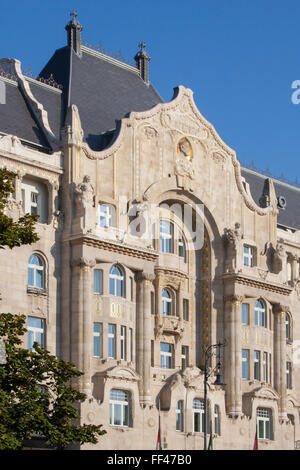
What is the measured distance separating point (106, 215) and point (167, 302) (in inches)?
336

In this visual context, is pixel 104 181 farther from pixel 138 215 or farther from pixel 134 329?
pixel 134 329

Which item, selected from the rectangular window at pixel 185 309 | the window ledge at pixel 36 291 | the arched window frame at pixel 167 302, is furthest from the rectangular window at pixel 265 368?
the window ledge at pixel 36 291

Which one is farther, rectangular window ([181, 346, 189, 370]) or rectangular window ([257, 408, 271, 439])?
rectangular window ([257, 408, 271, 439])

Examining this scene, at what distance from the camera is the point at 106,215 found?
81.1 m

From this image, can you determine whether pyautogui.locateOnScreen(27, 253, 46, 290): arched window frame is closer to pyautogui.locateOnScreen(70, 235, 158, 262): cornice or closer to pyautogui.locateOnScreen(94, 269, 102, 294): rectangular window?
pyautogui.locateOnScreen(70, 235, 158, 262): cornice

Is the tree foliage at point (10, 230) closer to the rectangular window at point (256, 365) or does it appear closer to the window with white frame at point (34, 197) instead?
the window with white frame at point (34, 197)

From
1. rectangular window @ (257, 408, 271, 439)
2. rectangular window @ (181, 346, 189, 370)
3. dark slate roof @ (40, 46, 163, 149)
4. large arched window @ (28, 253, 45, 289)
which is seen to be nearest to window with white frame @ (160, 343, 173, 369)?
rectangular window @ (181, 346, 189, 370)

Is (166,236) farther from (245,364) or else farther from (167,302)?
(245,364)

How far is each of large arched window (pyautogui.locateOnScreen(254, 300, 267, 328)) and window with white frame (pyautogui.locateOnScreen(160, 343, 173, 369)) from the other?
855cm

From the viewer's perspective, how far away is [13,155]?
75.6m

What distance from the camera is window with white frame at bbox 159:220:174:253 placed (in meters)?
85.5

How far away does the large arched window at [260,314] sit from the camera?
9089cm

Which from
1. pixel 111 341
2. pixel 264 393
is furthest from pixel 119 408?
pixel 264 393

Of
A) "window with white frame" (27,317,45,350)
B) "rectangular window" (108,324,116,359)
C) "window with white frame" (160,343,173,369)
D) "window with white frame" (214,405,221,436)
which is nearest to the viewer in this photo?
"window with white frame" (27,317,45,350)
